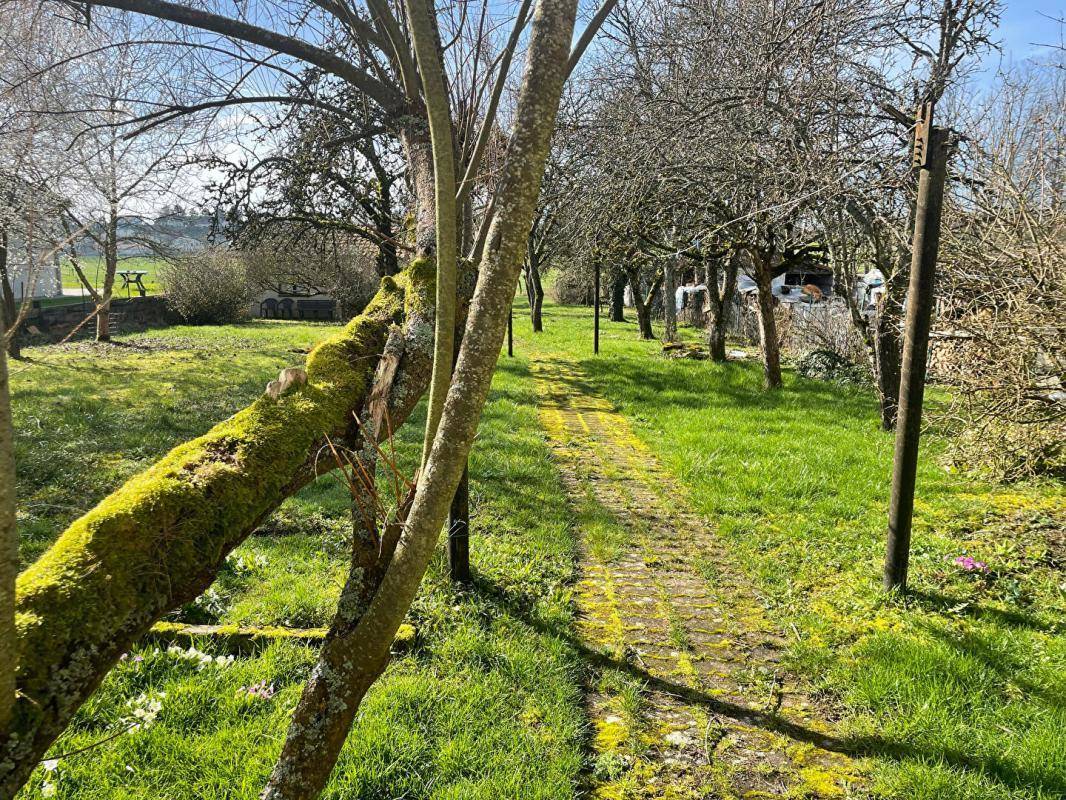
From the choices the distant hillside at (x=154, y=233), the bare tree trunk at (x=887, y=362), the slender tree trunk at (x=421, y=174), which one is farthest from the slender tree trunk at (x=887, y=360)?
the distant hillside at (x=154, y=233)

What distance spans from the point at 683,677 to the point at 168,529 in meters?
2.76

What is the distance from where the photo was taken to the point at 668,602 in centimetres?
414

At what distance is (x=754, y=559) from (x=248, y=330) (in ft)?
67.6

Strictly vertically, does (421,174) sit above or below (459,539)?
above

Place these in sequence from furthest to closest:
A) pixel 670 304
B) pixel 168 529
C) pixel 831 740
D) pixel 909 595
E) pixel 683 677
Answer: pixel 670 304
pixel 909 595
pixel 683 677
pixel 831 740
pixel 168 529

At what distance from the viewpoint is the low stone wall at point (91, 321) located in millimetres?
16547

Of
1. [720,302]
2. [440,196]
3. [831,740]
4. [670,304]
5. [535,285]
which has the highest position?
[535,285]

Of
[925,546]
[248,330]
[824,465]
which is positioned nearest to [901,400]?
[925,546]

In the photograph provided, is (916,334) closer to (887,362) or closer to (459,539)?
(459,539)

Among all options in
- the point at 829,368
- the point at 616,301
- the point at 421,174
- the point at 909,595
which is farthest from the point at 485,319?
the point at 616,301

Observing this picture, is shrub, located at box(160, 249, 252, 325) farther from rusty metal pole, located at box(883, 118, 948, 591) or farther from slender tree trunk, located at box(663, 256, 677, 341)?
rusty metal pole, located at box(883, 118, 948, 591)

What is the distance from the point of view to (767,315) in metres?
10.6

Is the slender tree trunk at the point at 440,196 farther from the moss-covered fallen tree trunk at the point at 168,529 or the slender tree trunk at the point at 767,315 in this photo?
the slender tree trunk at the point at 767,315

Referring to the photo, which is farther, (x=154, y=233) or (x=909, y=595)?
(x=154, y=233)
